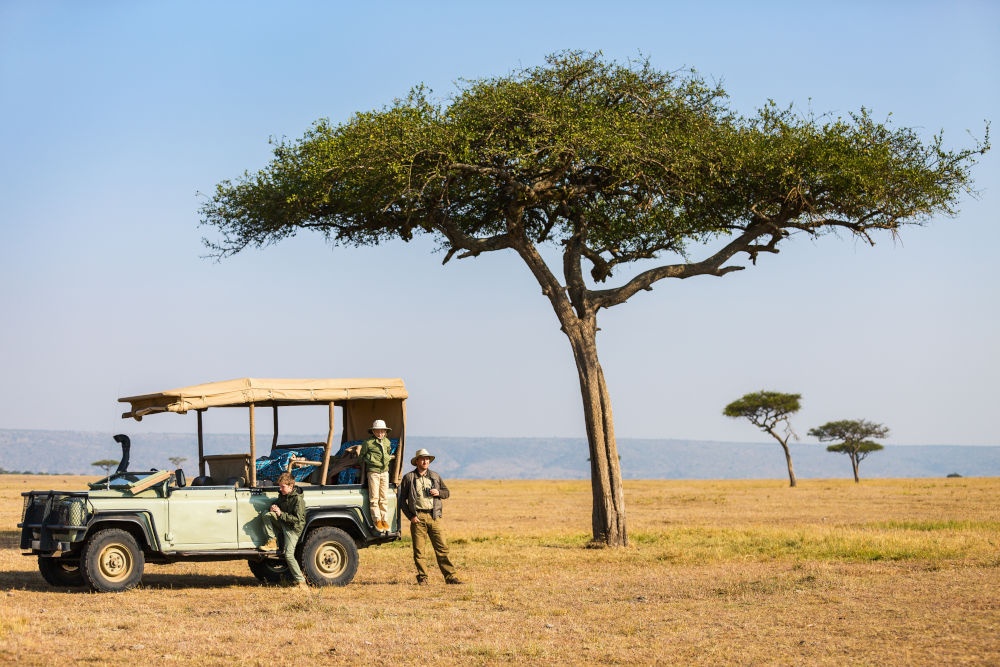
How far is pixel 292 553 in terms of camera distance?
1535 cm

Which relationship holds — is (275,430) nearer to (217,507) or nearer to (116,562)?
(217,507)

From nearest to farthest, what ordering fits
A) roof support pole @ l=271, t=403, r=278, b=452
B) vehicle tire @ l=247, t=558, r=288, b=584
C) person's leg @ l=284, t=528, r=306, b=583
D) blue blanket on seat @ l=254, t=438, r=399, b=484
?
person's leg @ l=284, t=528, r=306, b=583
vehicle tire @ l=247, t=558, r=288, b=584
blue blanket on seat @ l=254, t=438, r=399, b=484
roof support pole @ l=271, t=403, r=278, b=452

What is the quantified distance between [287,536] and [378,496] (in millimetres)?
1487

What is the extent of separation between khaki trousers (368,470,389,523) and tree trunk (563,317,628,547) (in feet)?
26.4

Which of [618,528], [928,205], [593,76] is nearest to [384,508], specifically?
[618,528]

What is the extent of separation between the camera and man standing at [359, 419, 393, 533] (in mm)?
16094

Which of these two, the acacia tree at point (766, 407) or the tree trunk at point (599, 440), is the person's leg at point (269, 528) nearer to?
the tree trunk at point (599, 440)

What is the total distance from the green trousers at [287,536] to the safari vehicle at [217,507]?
4.4 inches

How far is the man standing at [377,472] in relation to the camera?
16.1 m

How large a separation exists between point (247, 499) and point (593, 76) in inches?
514

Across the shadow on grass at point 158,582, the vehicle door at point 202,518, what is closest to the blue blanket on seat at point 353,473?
the shadow on grass at point 158,582


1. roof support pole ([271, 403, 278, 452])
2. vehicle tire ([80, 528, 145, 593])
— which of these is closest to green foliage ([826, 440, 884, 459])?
roof support pole ([271, 403, 278, 452])

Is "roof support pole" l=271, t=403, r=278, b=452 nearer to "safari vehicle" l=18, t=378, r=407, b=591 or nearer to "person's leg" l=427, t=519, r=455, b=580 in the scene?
"safari vehicle" l=18, t=378, r=407, b=591

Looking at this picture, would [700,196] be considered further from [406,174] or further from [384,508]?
[384,508]
